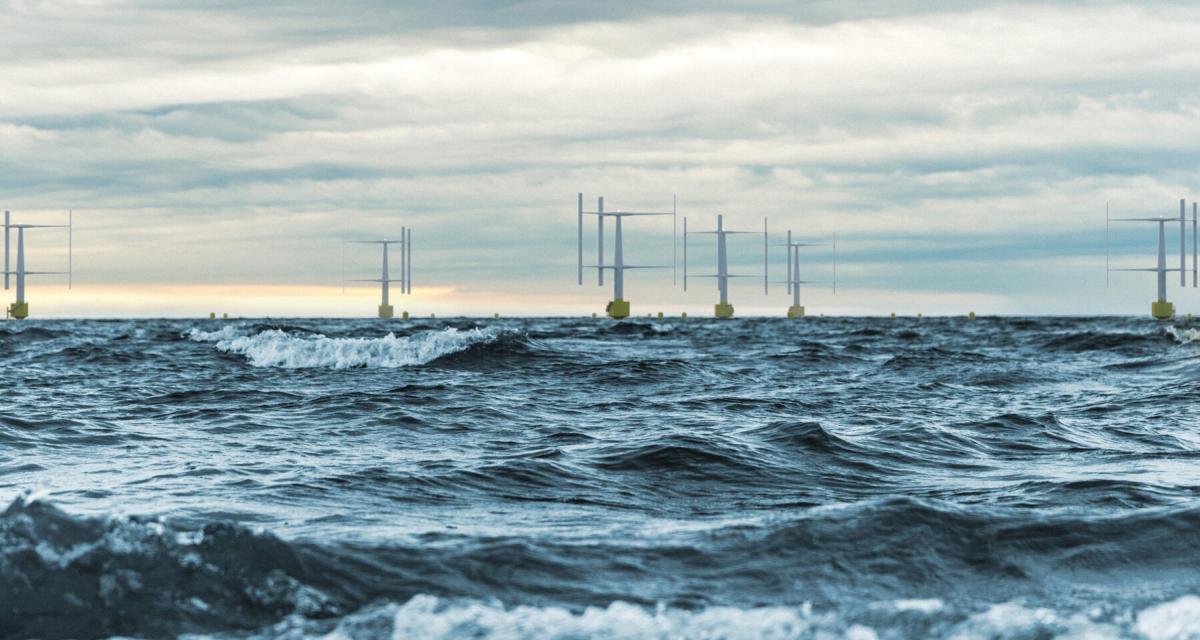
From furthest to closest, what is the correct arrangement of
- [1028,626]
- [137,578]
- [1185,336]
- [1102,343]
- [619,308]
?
[619,308]
[1185,336]
[1102,343]
[137,578]
[1028,626]

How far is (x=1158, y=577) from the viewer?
7789 mm

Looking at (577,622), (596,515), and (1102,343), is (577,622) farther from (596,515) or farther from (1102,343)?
(1102,343)

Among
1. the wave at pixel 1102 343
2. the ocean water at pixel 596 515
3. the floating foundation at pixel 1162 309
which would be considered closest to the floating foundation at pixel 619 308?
the floating foundation at pixel 1162 309

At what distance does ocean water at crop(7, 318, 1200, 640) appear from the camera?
677cm

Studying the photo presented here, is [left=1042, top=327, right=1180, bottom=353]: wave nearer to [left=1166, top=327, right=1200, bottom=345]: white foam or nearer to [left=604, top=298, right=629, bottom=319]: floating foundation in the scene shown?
[left=1166, top=327, right=1200, bottom=345]: white foam

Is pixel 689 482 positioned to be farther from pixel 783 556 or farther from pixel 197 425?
pixel 197 425

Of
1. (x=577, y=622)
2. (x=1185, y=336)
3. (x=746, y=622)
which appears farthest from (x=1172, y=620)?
(x=1185, y=336)

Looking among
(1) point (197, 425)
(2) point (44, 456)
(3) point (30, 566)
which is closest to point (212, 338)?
(1) point (197, 425)

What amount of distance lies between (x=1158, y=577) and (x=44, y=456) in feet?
34.4

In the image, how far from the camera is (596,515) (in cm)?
987

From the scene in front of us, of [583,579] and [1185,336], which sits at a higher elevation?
[583,579]

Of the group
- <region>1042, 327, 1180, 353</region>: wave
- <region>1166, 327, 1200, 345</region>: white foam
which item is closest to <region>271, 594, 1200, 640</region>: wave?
<region>1042, 327, 1180, 353</region>: wave

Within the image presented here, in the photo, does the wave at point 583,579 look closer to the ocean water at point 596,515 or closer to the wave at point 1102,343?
the ocean water at point 596,515

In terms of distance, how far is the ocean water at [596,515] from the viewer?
6766 millimetres
